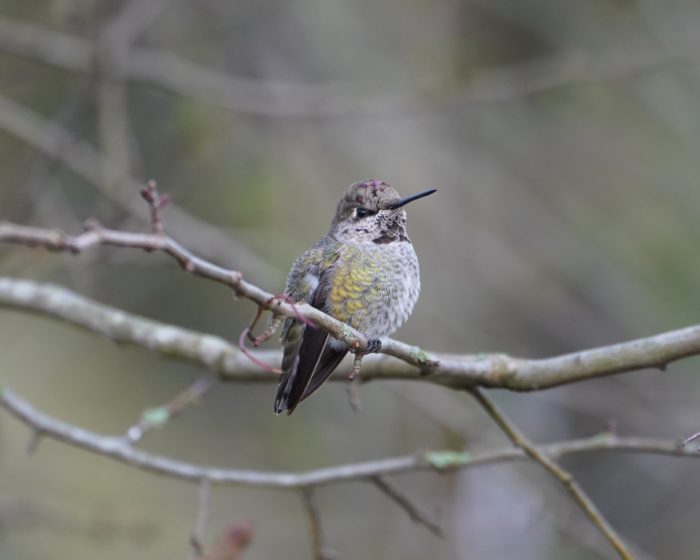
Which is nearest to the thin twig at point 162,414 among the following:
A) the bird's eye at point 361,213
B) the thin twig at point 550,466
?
A: the bird's eye at point 361,213

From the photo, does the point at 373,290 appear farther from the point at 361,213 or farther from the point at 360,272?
the point at 361,213

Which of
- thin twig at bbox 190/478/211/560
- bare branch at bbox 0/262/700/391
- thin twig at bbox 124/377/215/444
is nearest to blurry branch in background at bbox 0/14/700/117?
bare branch at bbox 0/262/700/391

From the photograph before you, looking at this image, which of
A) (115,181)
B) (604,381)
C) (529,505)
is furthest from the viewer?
Result: (604,381)

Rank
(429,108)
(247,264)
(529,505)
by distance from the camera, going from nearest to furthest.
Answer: (529,505) < (247,264) < (429,108)

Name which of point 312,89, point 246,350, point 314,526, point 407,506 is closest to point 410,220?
point 312,89

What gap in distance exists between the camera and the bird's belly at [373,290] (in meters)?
3.27

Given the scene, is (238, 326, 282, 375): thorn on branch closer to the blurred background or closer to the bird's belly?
the bird's belly

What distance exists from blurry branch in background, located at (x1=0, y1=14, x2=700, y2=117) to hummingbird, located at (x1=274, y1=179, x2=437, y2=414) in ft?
9.58

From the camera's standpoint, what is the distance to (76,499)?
7.71 m

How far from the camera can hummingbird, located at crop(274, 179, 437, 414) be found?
3246 mm

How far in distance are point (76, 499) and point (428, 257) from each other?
12.2 feet

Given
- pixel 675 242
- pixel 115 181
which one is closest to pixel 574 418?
pixel 675 242

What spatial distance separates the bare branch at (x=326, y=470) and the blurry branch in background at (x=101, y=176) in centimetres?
193

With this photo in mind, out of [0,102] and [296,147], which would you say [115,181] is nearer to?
[0,102]
